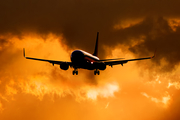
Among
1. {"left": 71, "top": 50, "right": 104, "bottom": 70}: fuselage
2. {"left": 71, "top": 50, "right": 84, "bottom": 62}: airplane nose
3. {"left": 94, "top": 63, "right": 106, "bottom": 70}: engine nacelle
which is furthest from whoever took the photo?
{"left": 94, "top": 63, "right": 106, "bottom": 70}: engine nacelle

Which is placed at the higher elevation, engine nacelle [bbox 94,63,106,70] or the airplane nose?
the airplane nose

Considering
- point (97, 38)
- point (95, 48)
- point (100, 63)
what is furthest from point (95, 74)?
point (97, 38)

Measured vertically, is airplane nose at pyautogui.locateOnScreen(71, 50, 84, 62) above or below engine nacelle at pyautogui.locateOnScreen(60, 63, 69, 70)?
above

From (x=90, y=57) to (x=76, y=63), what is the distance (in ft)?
20.8

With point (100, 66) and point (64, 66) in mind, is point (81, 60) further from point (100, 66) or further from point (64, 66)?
point (100, 66)

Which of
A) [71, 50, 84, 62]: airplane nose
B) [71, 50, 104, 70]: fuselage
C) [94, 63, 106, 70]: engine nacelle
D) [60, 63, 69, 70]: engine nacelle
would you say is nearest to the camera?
[71, 50, 84, 62]: airplane nose

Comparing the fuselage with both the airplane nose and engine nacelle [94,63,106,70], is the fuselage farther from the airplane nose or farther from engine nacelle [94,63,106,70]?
engine nacelle [94,63,106,70]

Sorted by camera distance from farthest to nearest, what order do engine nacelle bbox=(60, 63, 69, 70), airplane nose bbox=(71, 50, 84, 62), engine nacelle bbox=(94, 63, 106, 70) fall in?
engine nacelle bbox=(94, 63, 106, 70)
engine nacelle bbox=(60, 63, 69, 70)
airplane nose bbox=(71, 50, 84, 62)

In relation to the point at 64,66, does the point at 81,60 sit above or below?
above

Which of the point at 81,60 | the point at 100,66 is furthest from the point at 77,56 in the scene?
the point at 100,66

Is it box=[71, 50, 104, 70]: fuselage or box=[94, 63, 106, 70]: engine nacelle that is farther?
box=[94, 63, 106, 70]: engine nacelle

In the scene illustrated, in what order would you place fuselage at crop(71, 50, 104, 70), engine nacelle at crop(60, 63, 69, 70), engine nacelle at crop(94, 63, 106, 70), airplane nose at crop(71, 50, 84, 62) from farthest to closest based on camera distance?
engine nacelle at crop(94, 63, 106, 70) → engine nacelle at crop(60, 63, 69, 70) → fuselage at crop(71, 50, 104, 70) → airplane nose at crop(71, 50, 84, 62)

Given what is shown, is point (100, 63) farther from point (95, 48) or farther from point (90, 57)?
point (95, 48)

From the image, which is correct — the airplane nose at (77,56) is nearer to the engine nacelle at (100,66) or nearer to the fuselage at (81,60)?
the fuselage at (81,60)
